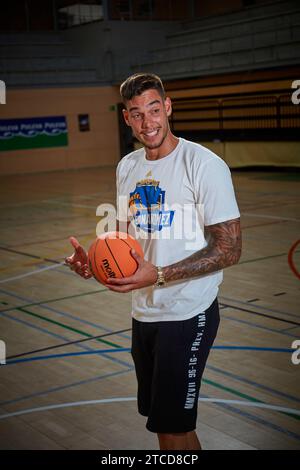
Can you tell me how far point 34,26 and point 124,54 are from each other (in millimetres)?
3466

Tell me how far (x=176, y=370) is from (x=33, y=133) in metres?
17.4

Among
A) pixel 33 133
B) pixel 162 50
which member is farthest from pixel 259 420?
pixel 162 50

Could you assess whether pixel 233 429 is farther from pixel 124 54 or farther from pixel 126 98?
pixel 124 54

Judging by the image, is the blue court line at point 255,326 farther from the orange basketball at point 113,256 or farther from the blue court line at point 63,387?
the orange basketball at point 113,256

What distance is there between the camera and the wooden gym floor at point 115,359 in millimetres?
3121

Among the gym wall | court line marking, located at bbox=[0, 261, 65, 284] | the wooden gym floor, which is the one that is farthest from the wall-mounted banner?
court line marking, located at bbox=[0, 261, 65, 284]

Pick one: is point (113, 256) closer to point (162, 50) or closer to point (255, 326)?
point (255, 326)

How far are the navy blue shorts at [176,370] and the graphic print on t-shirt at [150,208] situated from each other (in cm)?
36

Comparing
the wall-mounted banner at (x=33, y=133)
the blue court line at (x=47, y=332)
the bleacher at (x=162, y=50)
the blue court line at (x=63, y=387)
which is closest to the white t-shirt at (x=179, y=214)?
the blue court line at (x=63, y=387)

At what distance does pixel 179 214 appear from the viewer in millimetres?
2268

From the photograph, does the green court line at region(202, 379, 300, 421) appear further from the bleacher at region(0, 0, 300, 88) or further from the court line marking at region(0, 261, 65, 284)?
the bleacher at region(0, 0, 300, 88)

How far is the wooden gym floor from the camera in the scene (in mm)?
3121

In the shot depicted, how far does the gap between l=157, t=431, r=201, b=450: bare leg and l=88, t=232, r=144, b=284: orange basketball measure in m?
0.60

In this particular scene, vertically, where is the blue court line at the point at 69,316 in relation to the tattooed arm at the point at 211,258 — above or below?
below
